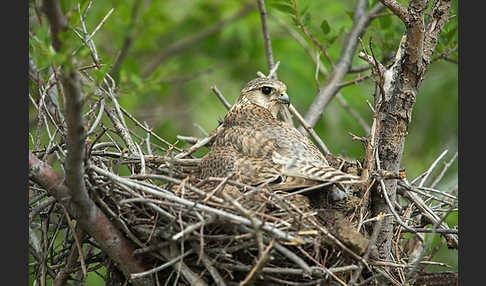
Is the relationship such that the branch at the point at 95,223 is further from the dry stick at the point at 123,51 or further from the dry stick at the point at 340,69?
the dry stick at the point at 340,69

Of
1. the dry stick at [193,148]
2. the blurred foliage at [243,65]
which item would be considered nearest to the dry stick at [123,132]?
the dry stick at [193,148]

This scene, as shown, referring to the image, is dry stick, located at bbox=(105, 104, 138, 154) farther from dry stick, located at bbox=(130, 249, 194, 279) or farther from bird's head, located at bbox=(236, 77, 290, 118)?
dry stick, located at bbox=(130, 249, 194, 279)

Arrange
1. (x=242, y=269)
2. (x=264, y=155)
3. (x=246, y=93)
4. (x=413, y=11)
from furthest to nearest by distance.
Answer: (x=246, y=93), (x=264, y=155), (x=413, y=11), (x=242, y=269)

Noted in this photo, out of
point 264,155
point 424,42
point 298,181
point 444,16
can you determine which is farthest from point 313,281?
point 444,16

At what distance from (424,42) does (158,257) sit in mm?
2477

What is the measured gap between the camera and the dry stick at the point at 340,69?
616 centimetres

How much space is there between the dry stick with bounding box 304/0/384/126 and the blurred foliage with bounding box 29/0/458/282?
0.38 feet

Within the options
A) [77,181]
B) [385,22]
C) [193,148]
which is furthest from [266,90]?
[77,181]

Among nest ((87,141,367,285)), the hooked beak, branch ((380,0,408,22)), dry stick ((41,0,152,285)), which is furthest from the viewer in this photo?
the hooked beak

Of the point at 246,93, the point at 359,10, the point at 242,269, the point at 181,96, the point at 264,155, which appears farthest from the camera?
the point at 181,96

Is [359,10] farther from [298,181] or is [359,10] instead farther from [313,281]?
[313,281]

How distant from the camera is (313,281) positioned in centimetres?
367

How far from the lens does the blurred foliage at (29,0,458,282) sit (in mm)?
6574

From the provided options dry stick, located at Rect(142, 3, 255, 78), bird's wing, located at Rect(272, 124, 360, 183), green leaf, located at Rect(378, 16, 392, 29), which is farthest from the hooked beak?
dry stick, located at Rect(142, 3, 255, 78)
